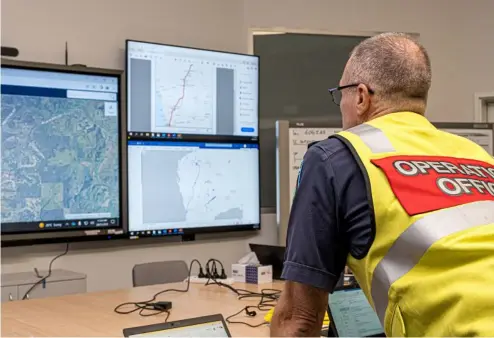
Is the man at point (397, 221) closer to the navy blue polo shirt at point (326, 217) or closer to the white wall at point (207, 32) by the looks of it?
the navy blue polo shirt at point (326, 217)

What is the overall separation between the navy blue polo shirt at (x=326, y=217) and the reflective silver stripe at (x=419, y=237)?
6cm

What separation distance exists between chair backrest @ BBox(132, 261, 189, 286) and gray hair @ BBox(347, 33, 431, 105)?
2537 millimetres

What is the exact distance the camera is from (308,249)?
4.31 feet

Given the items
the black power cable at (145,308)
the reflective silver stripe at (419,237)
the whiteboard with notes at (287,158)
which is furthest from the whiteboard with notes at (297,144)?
the reflective silver stripe at (419,237)

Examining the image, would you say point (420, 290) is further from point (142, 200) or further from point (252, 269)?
point (142, 200)

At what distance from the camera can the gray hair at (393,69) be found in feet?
4.78

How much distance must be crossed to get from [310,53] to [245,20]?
629mm

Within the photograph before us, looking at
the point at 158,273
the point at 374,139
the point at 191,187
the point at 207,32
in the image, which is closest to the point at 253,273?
the point at 158,273

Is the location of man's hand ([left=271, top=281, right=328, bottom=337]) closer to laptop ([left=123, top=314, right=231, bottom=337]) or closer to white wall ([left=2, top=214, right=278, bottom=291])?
laptop ([left=123, top=314, right=231, bottom=337])

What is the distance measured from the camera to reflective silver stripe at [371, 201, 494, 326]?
1.18 meters

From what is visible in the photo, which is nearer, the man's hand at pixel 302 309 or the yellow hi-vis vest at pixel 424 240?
the yellow hi-vis vest at pixel 424 240

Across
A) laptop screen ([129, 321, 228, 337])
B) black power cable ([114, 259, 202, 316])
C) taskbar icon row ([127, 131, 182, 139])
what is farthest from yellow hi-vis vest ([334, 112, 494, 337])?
taskbar icon row ([127, 131, 182, 139])

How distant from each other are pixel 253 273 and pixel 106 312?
967 mm

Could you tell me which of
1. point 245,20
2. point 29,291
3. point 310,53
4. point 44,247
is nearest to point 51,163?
point 44,247
